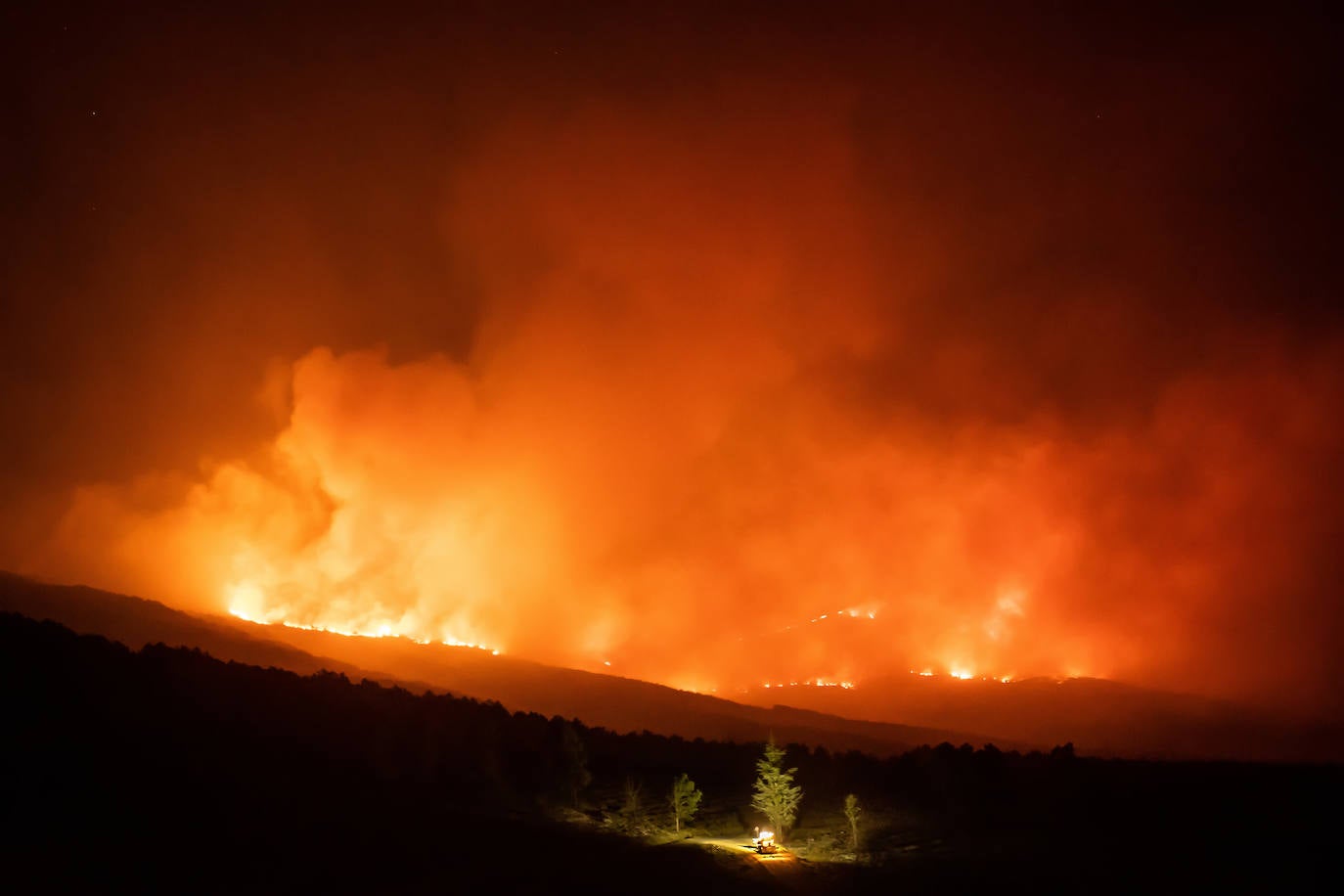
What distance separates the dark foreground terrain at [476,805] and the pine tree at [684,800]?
1287mm

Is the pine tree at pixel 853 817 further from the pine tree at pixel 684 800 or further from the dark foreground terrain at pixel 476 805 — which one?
the pine tree at pixel 684 800

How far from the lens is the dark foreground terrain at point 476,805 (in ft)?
72.7

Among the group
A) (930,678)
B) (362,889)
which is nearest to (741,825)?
(362,889)

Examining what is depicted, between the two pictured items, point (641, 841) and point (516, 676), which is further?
point (516, 676)

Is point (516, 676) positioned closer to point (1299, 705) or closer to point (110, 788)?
point (110, 788)

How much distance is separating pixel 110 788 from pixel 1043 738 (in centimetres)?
7072

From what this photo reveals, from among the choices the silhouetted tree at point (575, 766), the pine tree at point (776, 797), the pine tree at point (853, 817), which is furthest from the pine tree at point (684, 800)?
the pine tree at point (853, 817)

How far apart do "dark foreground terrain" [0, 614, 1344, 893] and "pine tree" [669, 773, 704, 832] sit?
4.22 feet

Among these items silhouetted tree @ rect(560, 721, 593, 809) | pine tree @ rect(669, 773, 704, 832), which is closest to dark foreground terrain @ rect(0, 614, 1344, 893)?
silhouetted tree @ rect(560, 721, 593, 809)

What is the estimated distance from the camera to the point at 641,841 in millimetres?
29438

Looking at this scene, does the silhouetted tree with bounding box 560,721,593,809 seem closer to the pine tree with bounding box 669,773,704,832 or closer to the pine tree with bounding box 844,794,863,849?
the pine tree with bounding box 669,773,704,832

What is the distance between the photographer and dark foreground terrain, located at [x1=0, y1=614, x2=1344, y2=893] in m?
22.2

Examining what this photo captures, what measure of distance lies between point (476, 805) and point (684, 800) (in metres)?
6.80

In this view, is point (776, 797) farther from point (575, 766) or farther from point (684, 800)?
point (575, 766)
